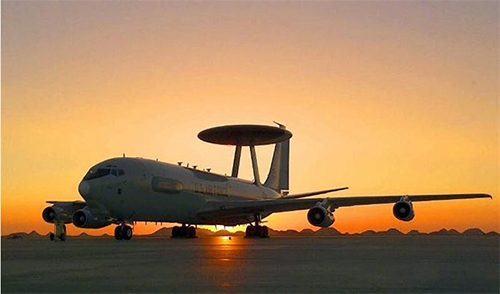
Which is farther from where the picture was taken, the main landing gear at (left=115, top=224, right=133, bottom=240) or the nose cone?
the nose cone

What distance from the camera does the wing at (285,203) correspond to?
43.2 m

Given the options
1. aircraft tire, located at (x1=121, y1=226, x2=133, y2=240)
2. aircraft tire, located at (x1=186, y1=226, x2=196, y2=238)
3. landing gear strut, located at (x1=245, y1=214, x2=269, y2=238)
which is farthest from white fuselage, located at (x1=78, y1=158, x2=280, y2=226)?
landing gear strut, located at (x1=245, y1=214, x2=269, y2=238)

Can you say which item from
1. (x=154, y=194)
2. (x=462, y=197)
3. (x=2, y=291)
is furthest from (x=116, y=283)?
(x=462, y=197)

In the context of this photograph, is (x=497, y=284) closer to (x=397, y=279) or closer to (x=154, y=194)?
(x=397, y=279)

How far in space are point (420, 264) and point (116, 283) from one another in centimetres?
664

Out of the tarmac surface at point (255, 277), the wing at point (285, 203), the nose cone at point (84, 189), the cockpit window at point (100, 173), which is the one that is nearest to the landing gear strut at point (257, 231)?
the wing at point (285, 203)

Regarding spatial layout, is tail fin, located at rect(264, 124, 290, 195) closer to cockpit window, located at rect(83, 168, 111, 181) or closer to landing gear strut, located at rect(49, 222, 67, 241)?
landing gear strut, located at rect(49, 222, 67, 241)

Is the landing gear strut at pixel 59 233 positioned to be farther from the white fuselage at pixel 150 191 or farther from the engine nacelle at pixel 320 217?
the engine nacelle at pixel 320 217

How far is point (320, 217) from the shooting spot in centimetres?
3812

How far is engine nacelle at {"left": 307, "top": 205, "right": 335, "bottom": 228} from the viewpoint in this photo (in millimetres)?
38000

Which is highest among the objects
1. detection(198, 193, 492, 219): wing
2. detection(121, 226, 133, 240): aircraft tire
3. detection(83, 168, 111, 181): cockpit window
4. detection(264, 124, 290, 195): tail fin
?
detection(264, 124, 290, 195): tail fin

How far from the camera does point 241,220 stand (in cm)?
5109

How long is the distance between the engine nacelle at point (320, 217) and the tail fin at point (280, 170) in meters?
34.0

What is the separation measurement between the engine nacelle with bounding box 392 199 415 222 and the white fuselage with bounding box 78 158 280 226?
12.4 m
